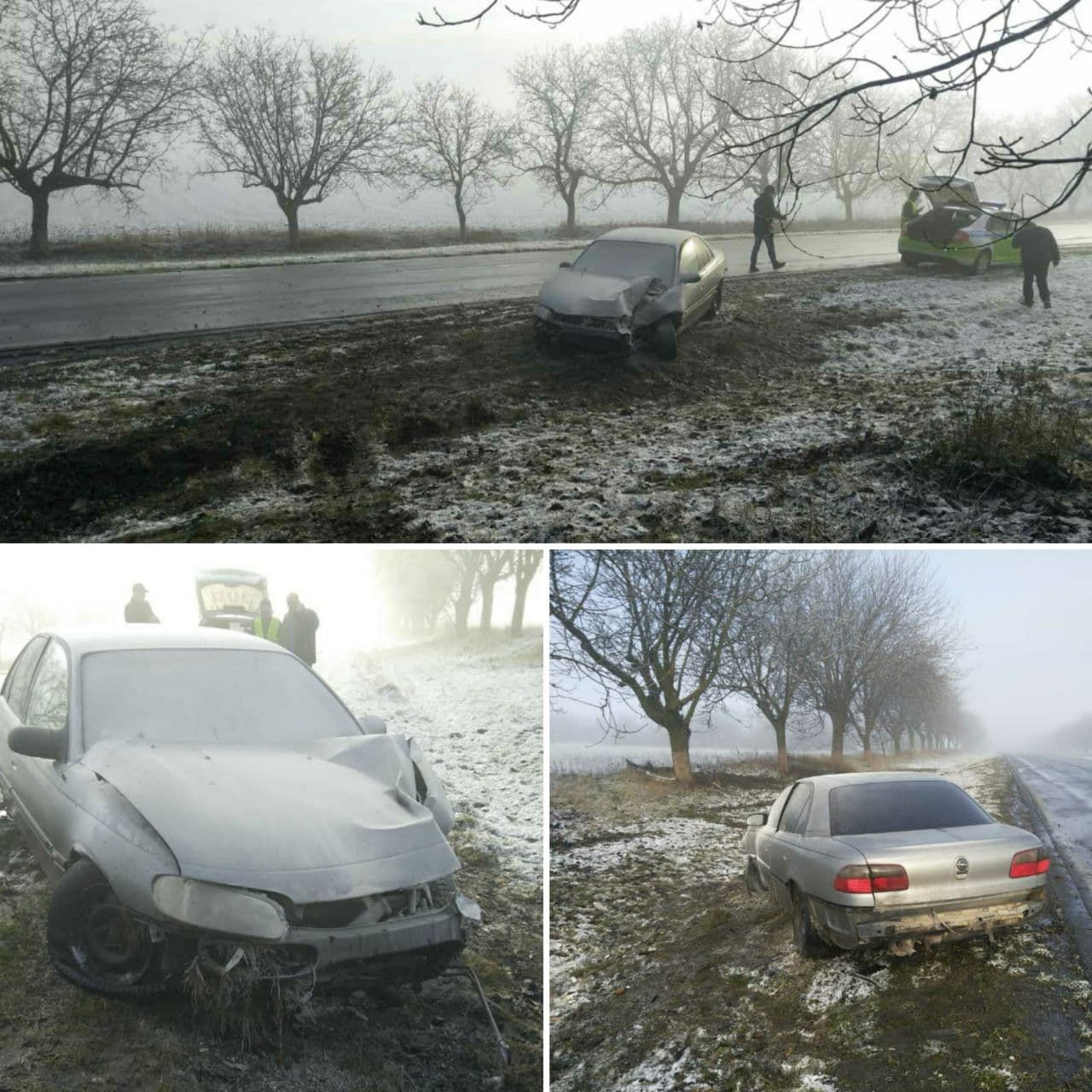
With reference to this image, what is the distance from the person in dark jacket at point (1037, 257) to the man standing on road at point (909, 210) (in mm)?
1203

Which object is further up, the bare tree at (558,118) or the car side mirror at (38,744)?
the bare tree at (558,118)

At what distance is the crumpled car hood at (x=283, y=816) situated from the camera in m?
3.37

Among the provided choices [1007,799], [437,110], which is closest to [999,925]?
[1007,799]

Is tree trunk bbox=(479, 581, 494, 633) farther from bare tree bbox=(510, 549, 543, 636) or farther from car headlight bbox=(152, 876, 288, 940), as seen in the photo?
car headlight bbox=(152, 876, 288, 940)

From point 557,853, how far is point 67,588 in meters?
2.54

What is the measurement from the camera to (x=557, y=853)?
14.6 ft

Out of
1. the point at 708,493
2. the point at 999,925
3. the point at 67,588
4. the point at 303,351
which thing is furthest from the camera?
the point at 303,351

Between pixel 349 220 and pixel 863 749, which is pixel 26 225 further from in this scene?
pixel 863 749

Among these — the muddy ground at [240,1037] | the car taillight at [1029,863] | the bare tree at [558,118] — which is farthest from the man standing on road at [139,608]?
the bare tree at [558,118]

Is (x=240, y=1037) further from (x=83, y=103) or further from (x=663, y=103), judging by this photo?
(x=83, y=103)

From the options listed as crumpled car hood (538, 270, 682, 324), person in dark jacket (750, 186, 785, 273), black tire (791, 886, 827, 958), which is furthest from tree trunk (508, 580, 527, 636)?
crumpled car hood (538, 270, 682, 324)

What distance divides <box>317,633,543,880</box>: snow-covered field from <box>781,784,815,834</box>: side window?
110 cm

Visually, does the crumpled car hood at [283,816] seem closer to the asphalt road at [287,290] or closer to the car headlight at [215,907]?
the car headlight at [215,907]

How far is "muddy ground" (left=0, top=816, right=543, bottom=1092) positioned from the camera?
3.38 meters
